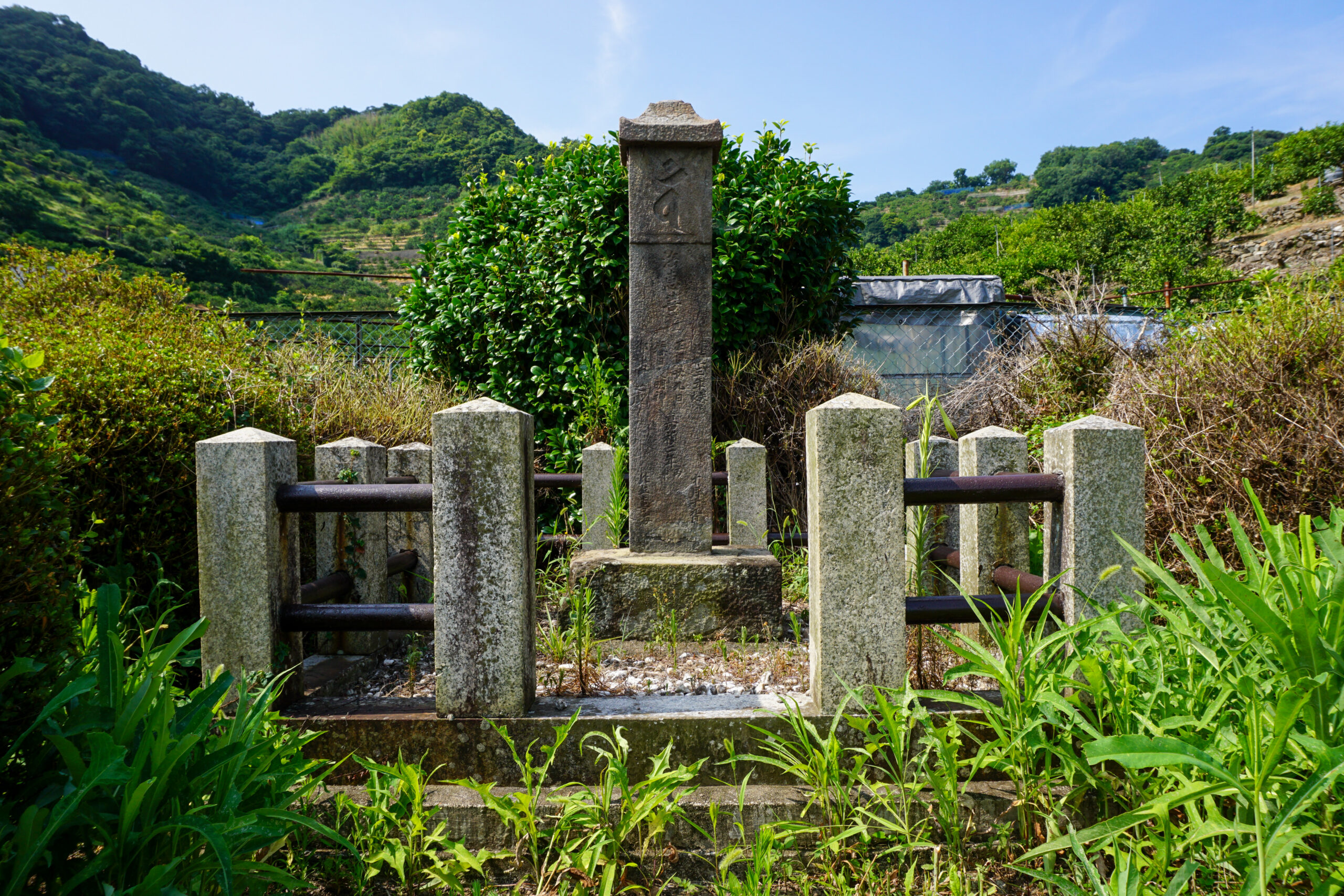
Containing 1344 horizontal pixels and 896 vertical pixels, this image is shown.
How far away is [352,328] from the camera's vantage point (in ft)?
30.6

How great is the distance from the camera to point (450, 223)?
6.90 metres

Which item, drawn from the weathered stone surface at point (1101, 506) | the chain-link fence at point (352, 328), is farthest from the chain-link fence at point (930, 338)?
the weathered stone surface at point (1101, 506)

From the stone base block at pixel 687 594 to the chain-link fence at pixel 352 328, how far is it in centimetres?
592

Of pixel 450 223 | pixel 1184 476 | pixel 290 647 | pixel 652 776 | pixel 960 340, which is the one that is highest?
pixel 450 223

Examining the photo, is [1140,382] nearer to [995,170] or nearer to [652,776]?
[652,776]

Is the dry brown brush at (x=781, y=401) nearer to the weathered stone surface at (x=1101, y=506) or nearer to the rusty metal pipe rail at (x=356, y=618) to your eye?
the weathered stone surface at (x=1101, y=506)

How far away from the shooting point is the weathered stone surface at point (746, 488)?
14.8 ft

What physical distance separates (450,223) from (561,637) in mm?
5450

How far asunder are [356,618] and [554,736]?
734mm

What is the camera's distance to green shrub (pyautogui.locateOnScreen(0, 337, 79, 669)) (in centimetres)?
149

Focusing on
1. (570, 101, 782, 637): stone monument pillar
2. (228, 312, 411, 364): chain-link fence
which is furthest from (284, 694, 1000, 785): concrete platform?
(228, 312, 411, 364): chain-link fence

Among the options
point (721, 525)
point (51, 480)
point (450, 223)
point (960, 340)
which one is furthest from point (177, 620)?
point (960, 340)

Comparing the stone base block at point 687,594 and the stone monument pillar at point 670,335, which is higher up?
the stone monument pillar at point 670,335

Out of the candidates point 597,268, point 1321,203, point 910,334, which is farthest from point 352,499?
point 1321,203
